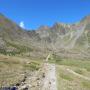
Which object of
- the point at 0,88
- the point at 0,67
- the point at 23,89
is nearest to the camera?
the point at 23,89

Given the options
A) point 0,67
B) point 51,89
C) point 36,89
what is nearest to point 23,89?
point 36,89

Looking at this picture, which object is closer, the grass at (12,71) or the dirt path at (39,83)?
the dirt path at (39,83)

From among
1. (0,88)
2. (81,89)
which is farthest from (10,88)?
(81,89)

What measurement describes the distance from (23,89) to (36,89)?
3.22 metres

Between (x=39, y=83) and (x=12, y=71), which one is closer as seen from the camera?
(x=39, y=83)

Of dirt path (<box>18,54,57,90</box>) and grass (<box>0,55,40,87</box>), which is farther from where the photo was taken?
grass (<box>0,55,40,87</box>)

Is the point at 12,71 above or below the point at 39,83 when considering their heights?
above

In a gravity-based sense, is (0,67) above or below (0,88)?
above

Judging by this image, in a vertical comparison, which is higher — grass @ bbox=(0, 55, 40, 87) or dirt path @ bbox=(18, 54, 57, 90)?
grass @ bbox=(0, 55, 40, 87)

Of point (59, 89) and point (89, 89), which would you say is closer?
point (59, 89)

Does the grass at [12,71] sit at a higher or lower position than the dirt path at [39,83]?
higher

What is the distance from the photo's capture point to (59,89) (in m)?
68.9

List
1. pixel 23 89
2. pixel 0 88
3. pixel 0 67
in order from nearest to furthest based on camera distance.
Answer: pixel 23 89
pixel 0 88
pixel 0 67

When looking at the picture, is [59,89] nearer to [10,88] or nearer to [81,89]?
[81,89]
